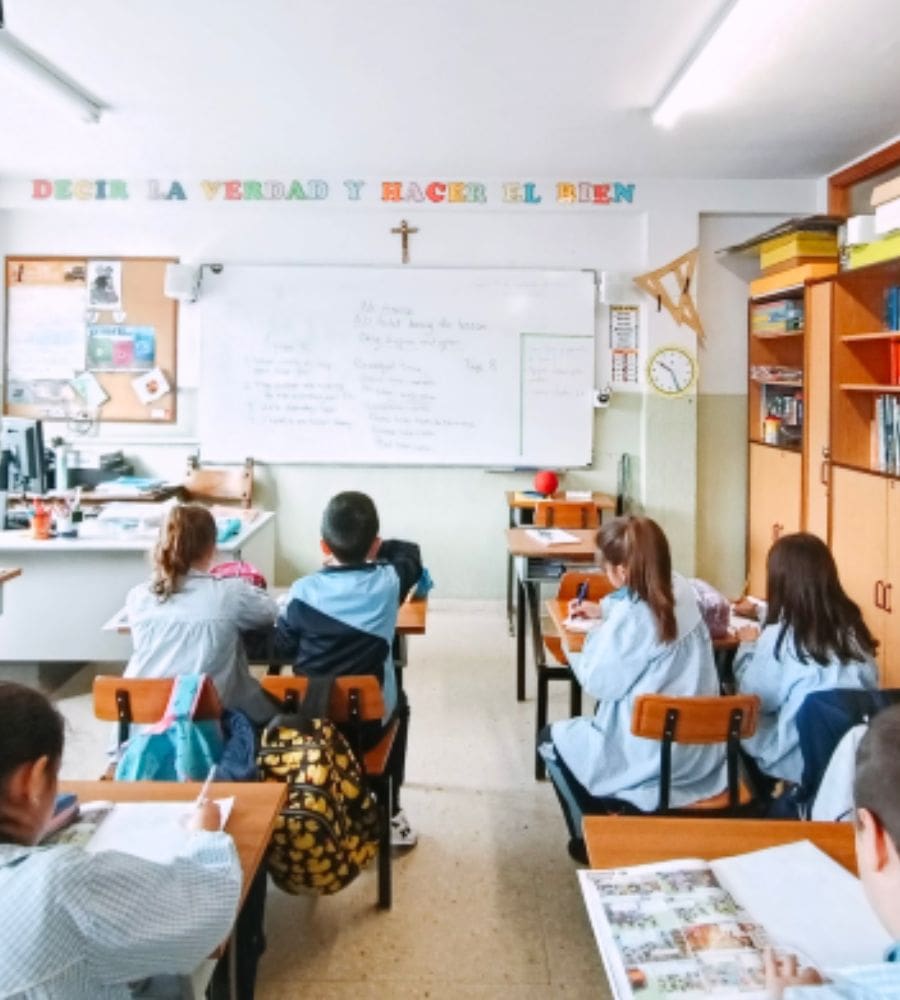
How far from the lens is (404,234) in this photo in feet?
17.7

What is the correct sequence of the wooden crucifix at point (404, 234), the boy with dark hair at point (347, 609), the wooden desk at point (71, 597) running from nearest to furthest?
the boy with dark hair at point (347, 609) < the wooden desk at point (71, 597) < the wooden crucifix at point (404, 234)

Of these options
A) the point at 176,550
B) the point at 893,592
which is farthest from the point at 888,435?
the point at 176,550

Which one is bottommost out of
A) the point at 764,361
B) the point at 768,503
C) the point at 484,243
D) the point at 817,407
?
the point at 768,503

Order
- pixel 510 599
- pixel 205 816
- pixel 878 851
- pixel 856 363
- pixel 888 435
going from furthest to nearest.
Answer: pixel 510 599
pixel 856 363
pixel 888 435
pixel 205 816
pixel 878 851

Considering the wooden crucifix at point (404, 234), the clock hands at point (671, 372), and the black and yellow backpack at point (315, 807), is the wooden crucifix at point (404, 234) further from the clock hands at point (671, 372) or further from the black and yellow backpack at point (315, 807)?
the black and yellow backpack at point (315, 807)

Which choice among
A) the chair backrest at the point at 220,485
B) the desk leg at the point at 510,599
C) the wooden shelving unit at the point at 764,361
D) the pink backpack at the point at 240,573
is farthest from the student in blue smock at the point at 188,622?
the wooden shelving unit at the point at 764,361

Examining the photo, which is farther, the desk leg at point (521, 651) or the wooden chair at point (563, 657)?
the desk leg at point (521, 651)

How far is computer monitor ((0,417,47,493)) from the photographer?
3.89 meters

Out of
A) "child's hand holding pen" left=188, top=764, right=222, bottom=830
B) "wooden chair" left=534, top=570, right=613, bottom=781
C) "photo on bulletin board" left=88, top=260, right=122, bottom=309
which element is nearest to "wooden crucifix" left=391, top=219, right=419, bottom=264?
"photo on bulletin board" left=88, top=260, right=122, bottom=309

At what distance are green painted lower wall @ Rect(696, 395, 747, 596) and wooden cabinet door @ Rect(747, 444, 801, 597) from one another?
0.09m

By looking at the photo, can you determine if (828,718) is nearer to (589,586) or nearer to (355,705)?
(355,705)

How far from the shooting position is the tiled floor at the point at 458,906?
2051 millimetres

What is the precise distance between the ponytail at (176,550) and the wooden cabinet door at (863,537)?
2945mm

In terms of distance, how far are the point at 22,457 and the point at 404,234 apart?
2580 mm
